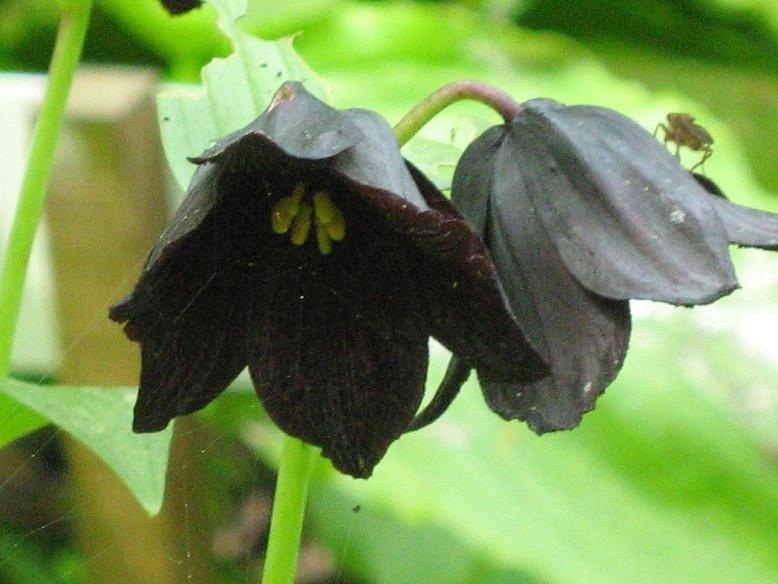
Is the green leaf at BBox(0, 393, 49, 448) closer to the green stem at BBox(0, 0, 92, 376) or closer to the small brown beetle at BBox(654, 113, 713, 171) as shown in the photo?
the green stem at BBox(0, 0, 92, 376)

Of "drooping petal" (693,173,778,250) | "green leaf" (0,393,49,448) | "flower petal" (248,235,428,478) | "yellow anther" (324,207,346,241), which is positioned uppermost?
"drooping petal" (693,173,778,250)

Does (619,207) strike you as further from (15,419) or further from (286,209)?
(15,419)

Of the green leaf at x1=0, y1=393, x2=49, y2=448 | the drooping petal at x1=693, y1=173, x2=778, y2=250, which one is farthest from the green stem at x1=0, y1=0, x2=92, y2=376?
the drooping petal at x1=693, y1=173, x2=778, y2=250

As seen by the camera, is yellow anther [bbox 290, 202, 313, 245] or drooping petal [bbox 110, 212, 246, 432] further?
yellow anther [bbox 290, 202, 313, 245]

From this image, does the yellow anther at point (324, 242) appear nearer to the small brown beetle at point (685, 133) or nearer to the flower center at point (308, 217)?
the flower center at point (308, 217)

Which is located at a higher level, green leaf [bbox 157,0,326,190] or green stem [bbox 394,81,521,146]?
green stem [bbox 394,81,521,146]

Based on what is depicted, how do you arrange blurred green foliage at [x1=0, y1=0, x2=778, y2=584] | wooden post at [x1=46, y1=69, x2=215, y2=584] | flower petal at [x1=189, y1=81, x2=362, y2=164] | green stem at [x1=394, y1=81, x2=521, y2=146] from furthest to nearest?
wooden post at [x1=46, y1=69, x2=215, y2=584]
blurred green foliage at [x1=0, y1=0, x2=778, y2=584]
green stem at [x1=394, y1=81, x2=521, y2=146]
flower petal at [x1=189, y1=81, x2=362, y2=164]

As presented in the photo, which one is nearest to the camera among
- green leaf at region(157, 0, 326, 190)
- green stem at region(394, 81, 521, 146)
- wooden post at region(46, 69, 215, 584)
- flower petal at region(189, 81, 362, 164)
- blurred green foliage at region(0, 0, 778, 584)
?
flower petal at region(189, 81, 362, 164)
